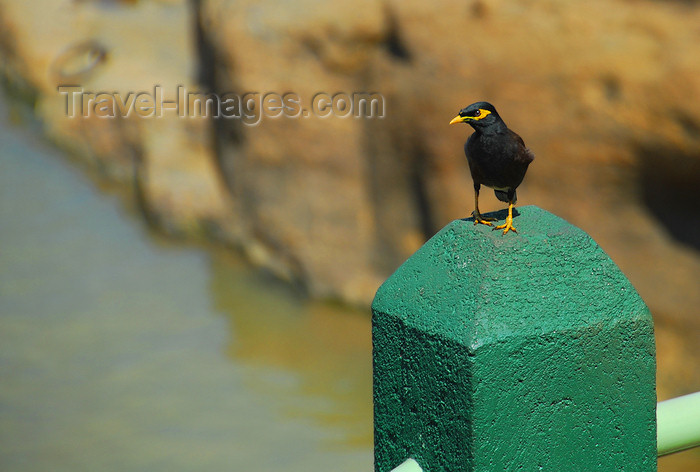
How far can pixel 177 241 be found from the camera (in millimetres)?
7980

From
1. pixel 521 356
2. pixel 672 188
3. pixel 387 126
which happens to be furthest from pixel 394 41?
pixel 521 356

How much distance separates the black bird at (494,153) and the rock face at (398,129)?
3186 millimetres

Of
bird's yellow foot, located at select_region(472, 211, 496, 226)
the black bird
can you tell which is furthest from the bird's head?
bird's yellow foot, located at select_region(472, 211, 496, 226)

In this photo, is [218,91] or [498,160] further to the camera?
[218,91]

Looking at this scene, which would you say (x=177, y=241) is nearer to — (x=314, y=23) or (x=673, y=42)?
(x=314, y=23)

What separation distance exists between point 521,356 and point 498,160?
62cm

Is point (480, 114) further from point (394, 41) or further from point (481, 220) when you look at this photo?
point (394, 41)

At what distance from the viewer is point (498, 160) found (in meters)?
1.79

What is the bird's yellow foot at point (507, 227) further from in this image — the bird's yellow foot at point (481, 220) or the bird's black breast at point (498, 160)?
the bird's black breast at point (498, 160)

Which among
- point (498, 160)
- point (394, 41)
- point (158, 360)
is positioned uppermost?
point (394, 41)

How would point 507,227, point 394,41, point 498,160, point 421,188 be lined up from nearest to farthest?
point 507,227 → point 498,160 → point 394,41 → point 421,188

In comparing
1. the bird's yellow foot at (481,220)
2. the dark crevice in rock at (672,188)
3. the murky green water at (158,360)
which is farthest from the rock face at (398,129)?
the bird's yellow foot at (481,220)

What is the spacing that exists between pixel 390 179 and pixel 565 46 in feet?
5.68

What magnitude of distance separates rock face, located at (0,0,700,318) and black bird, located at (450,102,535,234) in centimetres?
319
